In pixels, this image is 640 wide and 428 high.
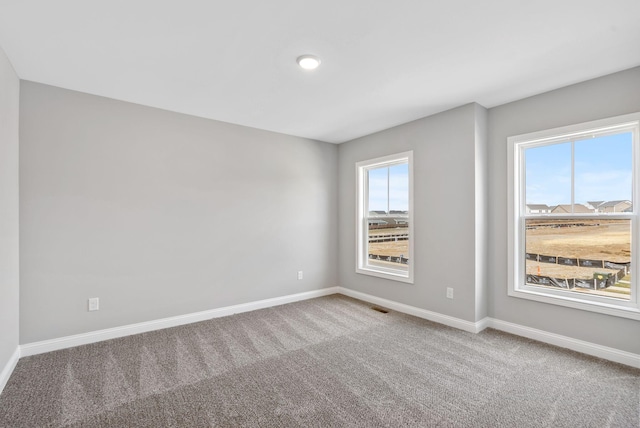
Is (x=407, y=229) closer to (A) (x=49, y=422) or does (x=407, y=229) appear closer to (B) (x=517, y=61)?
(B) (x=517, y=61)

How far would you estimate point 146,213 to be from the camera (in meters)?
3.32

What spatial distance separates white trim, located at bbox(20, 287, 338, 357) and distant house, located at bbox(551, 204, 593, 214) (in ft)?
10.5

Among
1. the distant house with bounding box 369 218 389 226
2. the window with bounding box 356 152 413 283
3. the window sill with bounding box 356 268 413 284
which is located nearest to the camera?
the window sill with bounding box 356 268 413 284

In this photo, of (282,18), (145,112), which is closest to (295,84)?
(282,18)

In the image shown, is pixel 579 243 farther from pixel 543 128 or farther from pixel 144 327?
pixel 144 327

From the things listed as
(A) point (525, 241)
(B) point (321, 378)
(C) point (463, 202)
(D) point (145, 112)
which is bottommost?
(B) point (321, 378)

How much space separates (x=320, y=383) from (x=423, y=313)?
1897 mm

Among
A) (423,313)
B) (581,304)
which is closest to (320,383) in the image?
(423,313)

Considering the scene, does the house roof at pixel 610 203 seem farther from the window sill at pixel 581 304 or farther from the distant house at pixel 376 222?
the distant house at pixel 376 222

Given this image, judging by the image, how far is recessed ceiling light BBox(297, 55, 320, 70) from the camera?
7.75 feet

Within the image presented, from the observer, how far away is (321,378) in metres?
2.36

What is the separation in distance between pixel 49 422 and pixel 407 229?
3.76 m

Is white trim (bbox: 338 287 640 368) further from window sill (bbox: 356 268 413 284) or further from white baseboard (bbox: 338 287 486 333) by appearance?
window sill (bbox: 356 268 413 284)

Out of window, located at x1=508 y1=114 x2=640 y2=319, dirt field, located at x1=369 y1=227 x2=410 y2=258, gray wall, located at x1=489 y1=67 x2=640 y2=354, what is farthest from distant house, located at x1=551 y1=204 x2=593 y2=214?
dirt field, located at x1=369 y1=227 x2=410 y2=258
